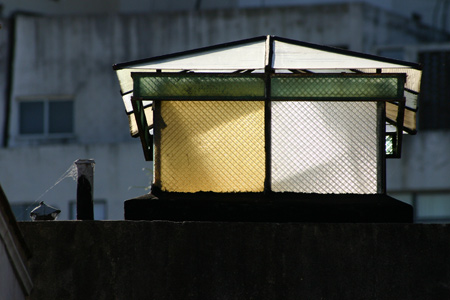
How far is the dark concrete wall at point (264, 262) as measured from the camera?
8758mm

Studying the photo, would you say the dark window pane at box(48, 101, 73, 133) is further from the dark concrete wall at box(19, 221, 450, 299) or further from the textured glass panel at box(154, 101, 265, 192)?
the dark concrete wall at box(19, 221, 450, 299)

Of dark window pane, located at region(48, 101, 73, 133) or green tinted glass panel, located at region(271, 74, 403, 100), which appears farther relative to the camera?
dark window pane, located at region(48, 101, 73, 133)

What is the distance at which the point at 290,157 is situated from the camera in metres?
9.91

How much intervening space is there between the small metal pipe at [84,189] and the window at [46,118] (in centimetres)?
1666

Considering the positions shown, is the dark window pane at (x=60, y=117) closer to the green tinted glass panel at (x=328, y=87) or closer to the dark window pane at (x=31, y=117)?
the dark window pane at (x=31, y=117)

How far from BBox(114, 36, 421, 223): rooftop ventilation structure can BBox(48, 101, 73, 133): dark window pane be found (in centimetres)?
1657

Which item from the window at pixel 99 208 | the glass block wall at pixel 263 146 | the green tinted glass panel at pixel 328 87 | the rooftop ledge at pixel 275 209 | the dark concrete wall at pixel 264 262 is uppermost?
the green tinted glass panel at pixel 328 87

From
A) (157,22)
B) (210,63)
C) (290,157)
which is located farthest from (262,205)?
(157,22)

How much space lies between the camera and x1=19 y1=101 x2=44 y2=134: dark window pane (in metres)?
26.4

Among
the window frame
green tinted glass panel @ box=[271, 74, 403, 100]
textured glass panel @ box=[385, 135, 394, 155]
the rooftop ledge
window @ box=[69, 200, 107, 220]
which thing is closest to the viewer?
the rooftop ledge

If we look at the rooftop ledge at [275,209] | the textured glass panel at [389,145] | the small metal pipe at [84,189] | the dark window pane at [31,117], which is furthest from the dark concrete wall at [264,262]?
the dark window pane at [31,117]

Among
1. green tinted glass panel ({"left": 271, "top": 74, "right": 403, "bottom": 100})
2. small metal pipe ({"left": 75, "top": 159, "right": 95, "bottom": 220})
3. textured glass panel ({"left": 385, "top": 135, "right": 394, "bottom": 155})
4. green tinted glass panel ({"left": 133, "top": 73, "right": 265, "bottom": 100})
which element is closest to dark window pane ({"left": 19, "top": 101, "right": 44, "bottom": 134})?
textured glass panel ({"left": 385, "top": 135, "right": 394, "bottom": 155})

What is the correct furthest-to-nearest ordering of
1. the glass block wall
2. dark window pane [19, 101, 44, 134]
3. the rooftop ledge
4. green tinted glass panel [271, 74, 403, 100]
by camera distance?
dark window pane [19, 101, 44, 134]
the glass block wall
green tinted glass panel [271, 74, 403, 100]
the rooftop ledge

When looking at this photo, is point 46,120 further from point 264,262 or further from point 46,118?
point 264,262
